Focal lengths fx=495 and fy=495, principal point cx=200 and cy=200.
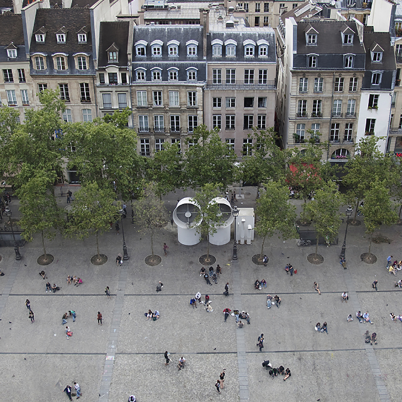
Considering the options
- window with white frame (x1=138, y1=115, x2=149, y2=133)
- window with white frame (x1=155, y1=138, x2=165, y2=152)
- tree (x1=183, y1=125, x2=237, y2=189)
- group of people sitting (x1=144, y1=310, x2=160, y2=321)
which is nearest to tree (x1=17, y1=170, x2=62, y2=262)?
group of people sitting (x1=144, y1=310, x2=160, y2=321)

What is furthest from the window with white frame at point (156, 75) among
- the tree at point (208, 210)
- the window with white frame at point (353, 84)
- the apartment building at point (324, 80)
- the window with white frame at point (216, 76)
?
the window with white frame at point (353, 84)

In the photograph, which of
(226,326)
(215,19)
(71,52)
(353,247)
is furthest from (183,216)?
(215,19)

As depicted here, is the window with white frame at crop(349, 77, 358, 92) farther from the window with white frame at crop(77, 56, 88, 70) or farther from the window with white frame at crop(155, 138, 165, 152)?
the window with white frame at crop(77, 56, 88, 70)

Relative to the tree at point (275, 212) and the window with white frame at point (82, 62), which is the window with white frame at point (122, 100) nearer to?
the window with white frame at point (82, 62)

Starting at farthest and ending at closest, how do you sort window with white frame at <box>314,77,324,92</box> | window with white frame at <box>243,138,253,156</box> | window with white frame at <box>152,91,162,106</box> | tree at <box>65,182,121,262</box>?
window with white frame at <box>152,91,162,106</box>, window with white frame at <box>314,77,324,92</box>, window with white frame at <box>243,138,253,156</box>, tree at <box>65,182,121,262</box>

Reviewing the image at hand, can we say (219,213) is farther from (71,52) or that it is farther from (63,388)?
(71,52)

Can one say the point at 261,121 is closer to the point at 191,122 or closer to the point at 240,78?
the point at 240,78
